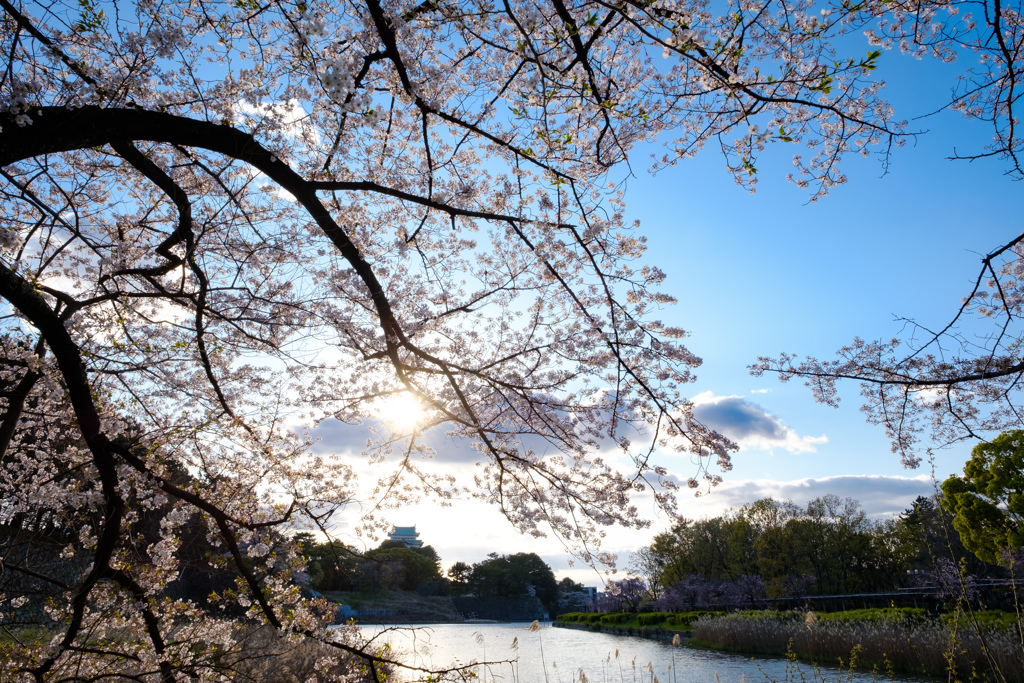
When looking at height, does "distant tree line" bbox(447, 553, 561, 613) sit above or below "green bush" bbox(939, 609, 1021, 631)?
below

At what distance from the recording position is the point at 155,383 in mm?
5816

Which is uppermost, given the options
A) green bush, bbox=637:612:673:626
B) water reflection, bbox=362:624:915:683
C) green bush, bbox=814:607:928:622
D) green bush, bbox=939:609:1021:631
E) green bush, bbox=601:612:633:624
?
green bush, bbox=939:609:1021:631

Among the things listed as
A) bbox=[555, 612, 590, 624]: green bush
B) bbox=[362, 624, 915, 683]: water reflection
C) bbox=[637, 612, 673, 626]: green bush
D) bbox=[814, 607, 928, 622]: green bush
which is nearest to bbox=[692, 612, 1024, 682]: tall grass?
bbox=[814, 607, 928, 622]: green bush

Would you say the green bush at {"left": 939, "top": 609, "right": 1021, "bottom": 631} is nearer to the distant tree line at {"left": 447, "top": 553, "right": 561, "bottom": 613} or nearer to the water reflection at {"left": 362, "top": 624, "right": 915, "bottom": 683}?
the water reflection at {"left": 362, "top": 624, "right": 915, "bottom": 683}

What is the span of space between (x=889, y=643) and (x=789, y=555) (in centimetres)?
1957

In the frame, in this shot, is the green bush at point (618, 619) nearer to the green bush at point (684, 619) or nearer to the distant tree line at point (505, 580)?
the green bush at point (684, 619)

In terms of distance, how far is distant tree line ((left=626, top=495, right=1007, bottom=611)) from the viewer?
95.4 ft

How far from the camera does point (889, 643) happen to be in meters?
12.5

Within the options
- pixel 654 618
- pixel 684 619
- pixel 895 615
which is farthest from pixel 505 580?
pixel 895 615

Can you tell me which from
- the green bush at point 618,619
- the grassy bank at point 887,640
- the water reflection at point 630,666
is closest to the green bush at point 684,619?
the grassy bank at point 887,640

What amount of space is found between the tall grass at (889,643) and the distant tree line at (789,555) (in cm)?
828

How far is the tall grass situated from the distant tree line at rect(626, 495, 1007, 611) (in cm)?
828

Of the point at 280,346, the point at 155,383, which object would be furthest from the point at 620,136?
the point at 155,383

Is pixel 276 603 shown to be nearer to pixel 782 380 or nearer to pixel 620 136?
pixel 620 136
